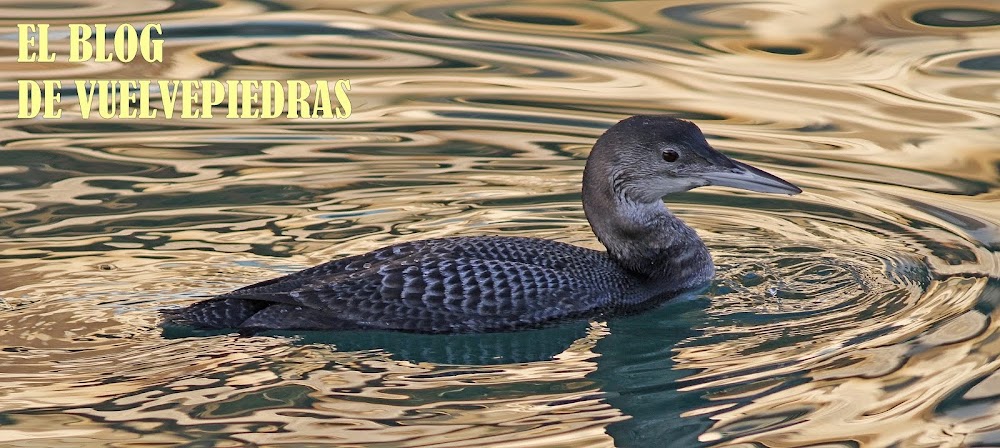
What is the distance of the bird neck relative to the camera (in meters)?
7.48

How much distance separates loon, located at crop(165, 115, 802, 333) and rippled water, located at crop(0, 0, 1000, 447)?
11cm

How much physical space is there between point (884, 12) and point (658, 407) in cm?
643

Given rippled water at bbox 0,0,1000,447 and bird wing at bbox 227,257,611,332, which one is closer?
rippled water at bbox 0,0,1000,447

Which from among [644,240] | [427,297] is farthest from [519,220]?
[427,297]

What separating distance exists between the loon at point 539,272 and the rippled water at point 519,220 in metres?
0.11

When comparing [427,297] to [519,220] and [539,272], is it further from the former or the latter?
[519,220]

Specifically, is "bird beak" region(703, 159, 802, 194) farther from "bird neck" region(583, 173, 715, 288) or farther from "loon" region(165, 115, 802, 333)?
"bird neck" region(583, 173, 715, 288)

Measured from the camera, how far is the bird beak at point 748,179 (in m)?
7.20

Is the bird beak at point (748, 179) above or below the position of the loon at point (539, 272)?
above

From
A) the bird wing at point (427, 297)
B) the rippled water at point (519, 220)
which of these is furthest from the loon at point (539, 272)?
the rippled water at point (519, 220)

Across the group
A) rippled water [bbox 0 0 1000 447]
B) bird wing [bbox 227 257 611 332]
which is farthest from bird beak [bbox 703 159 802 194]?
bird wing [bbox 227 257 611 332]

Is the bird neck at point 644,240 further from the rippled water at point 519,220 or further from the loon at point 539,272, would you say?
the rippled water at point 519,220

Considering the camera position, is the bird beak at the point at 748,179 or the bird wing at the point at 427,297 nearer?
the bird wing at the point at 427,297

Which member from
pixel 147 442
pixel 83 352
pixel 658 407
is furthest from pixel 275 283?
pixel 658 407
